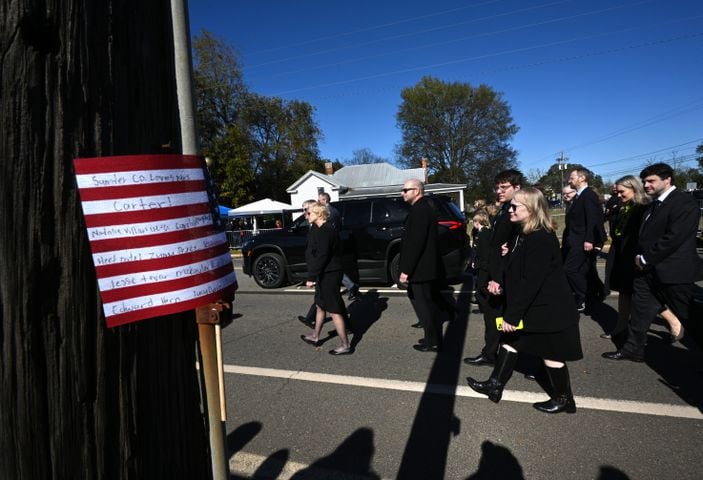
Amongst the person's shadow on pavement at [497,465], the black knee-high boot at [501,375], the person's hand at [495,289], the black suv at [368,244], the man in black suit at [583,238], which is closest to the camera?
the person's shadow on pavement at [497,465]

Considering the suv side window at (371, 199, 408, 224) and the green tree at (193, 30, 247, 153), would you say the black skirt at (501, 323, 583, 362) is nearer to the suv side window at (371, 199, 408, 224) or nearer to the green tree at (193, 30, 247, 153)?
the suv side window at (371, 199, 408, 224)

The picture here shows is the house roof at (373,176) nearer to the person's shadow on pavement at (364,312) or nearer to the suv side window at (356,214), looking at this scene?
the suv side window at (356,214)

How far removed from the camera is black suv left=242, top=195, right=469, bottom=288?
27.3 feet

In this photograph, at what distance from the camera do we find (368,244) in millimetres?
8875

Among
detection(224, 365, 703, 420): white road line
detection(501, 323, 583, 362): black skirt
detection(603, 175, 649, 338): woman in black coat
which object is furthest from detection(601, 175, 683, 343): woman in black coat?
detection(501, 323, 583, 362): black skirt

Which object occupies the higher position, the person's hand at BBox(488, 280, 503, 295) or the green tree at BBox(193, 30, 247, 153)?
the green tree at BBox(193, 30, 247, 153)

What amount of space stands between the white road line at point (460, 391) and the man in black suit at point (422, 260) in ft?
3.07

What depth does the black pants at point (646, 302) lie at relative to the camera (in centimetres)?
394

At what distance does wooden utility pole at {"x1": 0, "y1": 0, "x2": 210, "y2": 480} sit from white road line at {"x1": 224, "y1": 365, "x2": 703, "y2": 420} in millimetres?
3223

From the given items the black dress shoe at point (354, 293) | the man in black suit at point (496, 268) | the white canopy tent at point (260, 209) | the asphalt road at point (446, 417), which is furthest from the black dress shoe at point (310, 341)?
the white canopy tent at point (260, 209)

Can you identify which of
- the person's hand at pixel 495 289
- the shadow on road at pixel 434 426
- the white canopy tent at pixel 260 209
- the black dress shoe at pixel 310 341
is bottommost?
the shadow on road at pixel 434 426

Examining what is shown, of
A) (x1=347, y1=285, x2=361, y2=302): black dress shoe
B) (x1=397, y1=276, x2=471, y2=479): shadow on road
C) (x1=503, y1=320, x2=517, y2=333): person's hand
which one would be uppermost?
(x1=503, y1=320, x2=517, y2=333): person's hand

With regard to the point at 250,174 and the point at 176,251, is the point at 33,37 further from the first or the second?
the point at 250,174

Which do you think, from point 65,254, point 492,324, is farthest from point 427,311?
point 65,254
